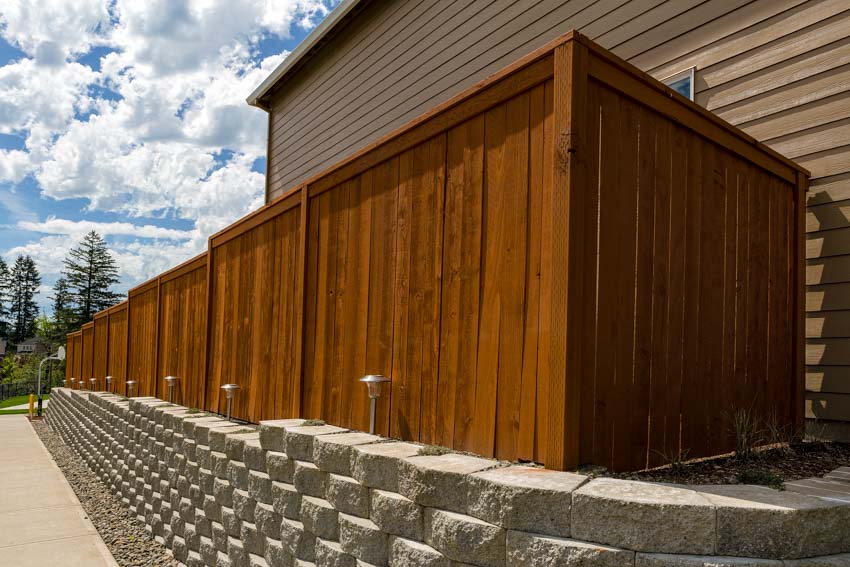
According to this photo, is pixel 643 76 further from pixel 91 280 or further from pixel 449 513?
pixel 91 280

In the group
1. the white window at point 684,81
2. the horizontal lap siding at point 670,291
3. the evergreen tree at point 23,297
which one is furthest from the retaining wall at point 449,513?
the evergreen tree at point 23,297

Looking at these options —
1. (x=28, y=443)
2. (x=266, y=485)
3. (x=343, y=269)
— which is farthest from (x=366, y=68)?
(x=28, y=443)

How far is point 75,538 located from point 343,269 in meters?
5.34

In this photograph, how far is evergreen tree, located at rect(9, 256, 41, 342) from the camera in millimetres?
77312

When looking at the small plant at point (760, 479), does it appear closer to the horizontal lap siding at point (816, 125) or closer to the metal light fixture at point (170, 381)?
the horizontal lap siding at point (816, 125)

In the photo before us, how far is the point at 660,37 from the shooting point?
16.1 feet

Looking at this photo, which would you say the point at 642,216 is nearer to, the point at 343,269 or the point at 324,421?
the point at 343,269

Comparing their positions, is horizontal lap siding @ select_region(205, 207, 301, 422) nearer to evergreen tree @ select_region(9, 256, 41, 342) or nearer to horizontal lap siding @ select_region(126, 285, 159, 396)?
horizontal lap siding @ select_region(126, 285, 159, 396)

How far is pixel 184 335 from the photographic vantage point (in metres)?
6.93

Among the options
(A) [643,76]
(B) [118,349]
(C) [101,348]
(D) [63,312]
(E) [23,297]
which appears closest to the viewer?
(A) [643,76]

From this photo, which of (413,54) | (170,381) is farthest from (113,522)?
(413,54)

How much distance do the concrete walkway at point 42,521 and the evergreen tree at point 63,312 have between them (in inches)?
1944

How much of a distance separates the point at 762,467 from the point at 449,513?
146 centimetres

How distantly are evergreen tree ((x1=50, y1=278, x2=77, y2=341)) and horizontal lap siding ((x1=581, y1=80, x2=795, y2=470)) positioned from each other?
61620 millimetres
